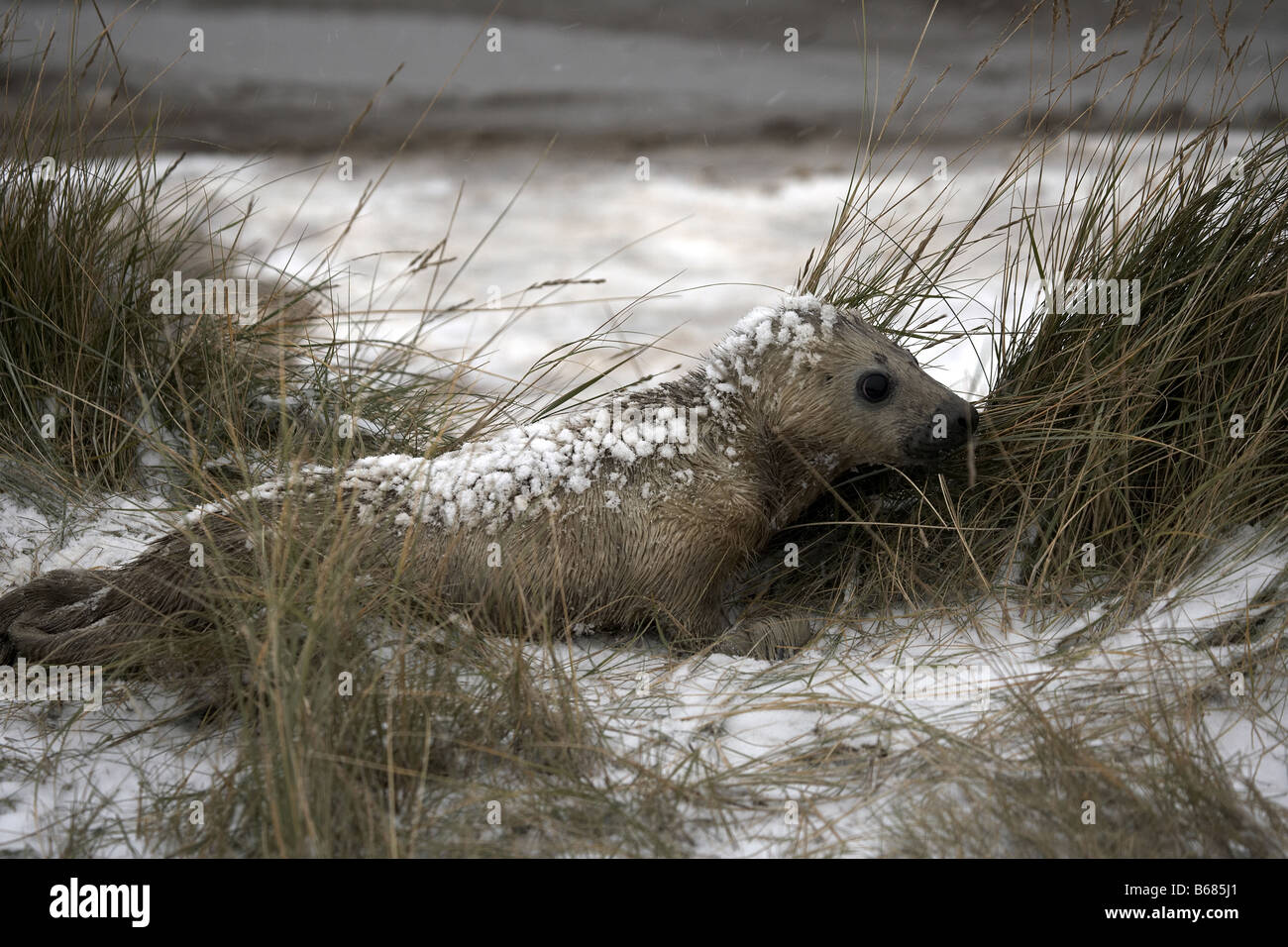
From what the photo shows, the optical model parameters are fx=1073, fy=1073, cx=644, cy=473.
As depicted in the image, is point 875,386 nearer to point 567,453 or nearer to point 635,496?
point 635,496

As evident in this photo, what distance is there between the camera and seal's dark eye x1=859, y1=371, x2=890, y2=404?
3.79 meters

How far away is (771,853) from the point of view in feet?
8.62

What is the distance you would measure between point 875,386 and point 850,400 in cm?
10

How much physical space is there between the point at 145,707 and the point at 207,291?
7.71 ft

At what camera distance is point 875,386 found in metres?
3.79

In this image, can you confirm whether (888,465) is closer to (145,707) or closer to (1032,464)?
(1032,464)

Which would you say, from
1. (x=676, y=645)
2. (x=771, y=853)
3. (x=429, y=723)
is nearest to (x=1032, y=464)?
(x=676, y=645)

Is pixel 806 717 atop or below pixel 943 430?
below

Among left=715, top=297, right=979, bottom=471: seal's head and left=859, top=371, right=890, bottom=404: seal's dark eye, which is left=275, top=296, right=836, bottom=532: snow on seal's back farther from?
left=859, top=371, right=890, bottom=404: seal's dark eye

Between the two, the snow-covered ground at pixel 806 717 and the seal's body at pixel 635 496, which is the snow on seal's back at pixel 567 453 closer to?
the seal's body at pixel 635 496

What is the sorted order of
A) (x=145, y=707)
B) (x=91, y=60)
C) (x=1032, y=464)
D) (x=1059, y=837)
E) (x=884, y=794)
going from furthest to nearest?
(x=91, y=60) < (x=1032, y=464) < (x=145, y=707) < (x=884, y=794) < (x=1059, y=837)

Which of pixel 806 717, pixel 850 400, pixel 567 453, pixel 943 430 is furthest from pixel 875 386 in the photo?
pixel 806 717

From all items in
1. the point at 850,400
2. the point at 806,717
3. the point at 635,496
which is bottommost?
the point at 806,717

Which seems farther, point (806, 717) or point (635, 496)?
point (635, 496)
